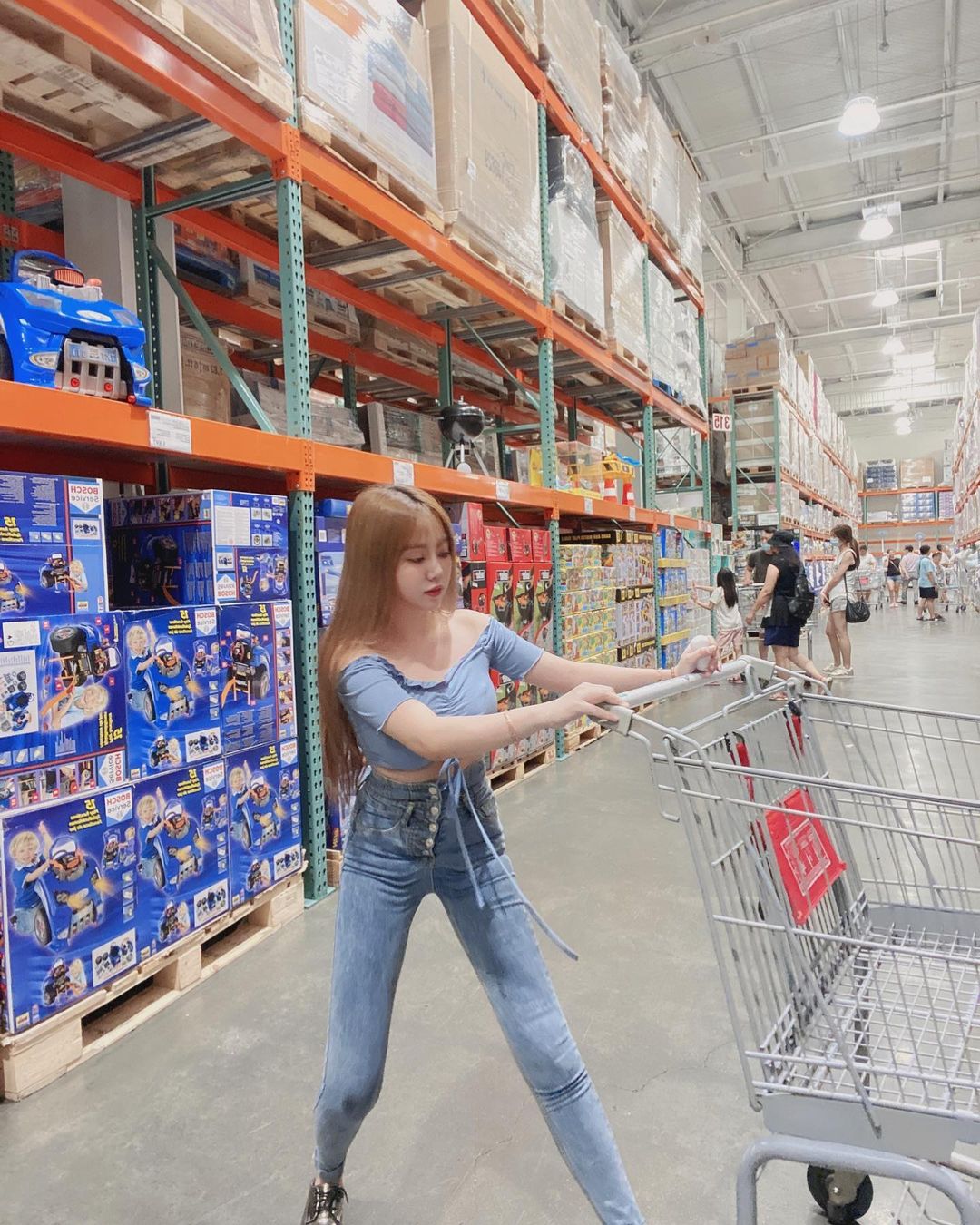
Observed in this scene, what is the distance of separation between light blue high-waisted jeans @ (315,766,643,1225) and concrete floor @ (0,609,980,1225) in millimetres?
417

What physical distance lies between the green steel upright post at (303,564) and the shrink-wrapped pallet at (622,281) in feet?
11.3

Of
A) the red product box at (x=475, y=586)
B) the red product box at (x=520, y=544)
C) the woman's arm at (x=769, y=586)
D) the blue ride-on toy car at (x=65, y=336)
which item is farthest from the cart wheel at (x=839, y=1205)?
the woman's arm at (x=769, y=586)

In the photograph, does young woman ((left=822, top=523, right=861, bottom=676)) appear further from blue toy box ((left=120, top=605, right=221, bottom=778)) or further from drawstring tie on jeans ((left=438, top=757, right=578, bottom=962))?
drawstring tie on jeans ((left=438, top=757, right=578, bottom=962))

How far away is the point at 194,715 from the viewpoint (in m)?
2.81

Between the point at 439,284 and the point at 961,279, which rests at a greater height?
the point at 961,279

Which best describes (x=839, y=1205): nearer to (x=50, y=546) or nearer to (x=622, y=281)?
(x=50, y=546)

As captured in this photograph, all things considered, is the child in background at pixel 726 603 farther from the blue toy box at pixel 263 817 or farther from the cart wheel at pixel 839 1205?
the cart wheel at pixel 839 1205

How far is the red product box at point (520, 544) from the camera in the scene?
5258 millimetres

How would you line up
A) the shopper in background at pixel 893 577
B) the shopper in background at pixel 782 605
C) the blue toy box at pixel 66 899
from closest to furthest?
1. the blue toy box at pixel 66 899
2. the shopper in background at pixel 782 605
3. the shopper in background at pixel 893 577

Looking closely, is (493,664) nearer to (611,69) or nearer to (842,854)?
(842,854)

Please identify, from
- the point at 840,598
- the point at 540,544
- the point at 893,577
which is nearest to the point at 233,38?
the point at 540,544

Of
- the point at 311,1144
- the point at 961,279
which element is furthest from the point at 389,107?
the point at 961,279

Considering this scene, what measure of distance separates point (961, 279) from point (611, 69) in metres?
14.9

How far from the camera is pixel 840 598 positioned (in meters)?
9.25
